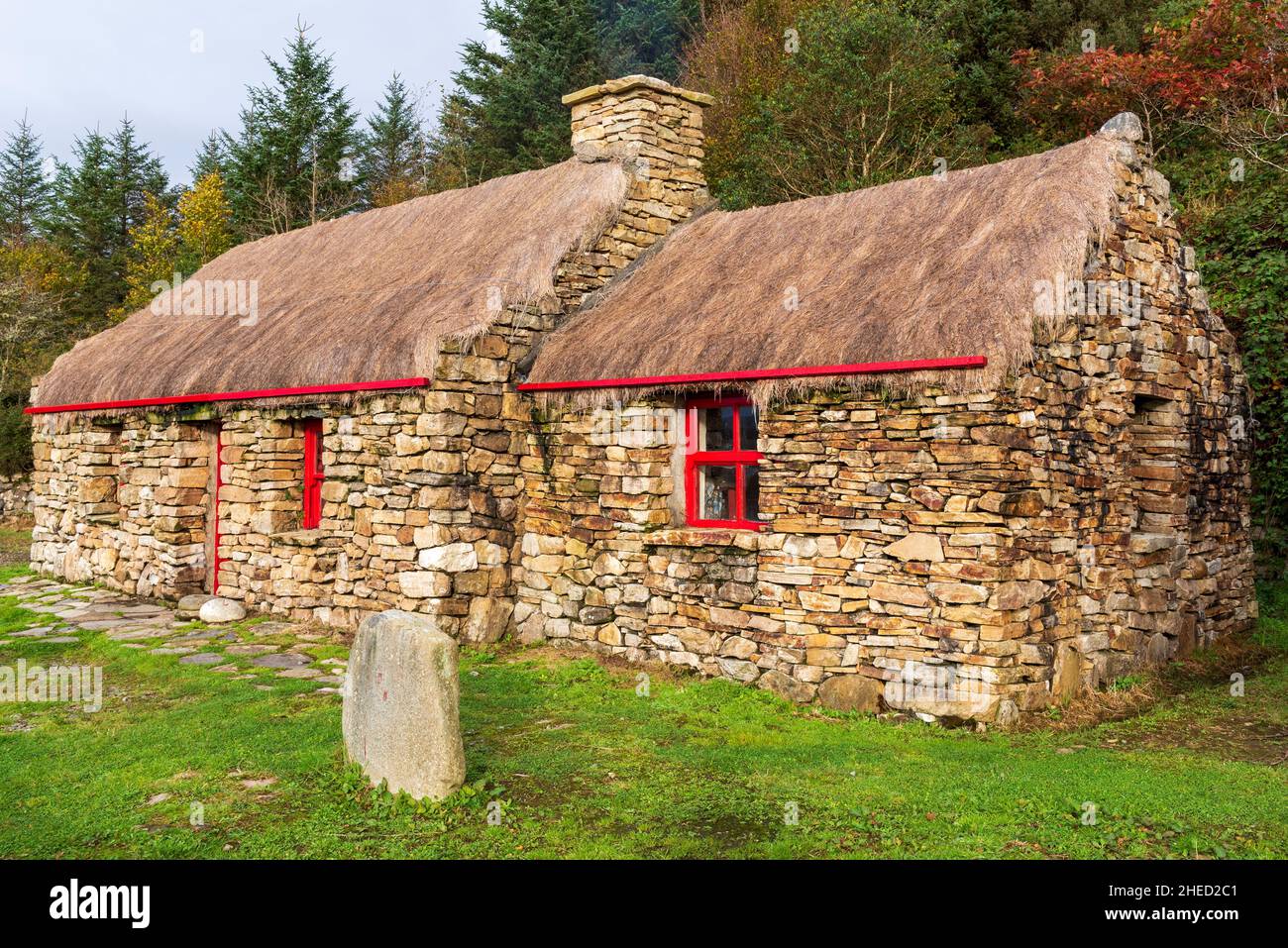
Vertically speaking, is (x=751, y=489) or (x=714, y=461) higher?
(x=714, y=461)

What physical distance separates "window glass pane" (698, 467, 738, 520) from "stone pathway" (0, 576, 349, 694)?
365 cm

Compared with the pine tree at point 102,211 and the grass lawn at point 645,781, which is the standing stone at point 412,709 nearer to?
the grass lawn at point 645,781

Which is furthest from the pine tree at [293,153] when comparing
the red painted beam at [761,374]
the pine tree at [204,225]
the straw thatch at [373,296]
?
the red painted beam at [761,374]

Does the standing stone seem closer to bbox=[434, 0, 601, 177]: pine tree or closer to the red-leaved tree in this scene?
the red-leaved tree

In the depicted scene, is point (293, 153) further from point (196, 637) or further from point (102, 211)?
point (196, 637)

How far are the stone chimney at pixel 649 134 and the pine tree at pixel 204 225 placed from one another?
21.3 meters

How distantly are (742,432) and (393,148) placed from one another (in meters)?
31.1

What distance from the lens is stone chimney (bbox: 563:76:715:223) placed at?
12.2 meters

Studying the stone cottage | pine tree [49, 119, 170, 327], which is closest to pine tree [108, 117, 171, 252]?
pine tree [49, 119, 170, 327]

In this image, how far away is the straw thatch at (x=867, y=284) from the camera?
26.0 feet

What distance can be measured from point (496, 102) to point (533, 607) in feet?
70.8

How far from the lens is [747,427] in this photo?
9367mm

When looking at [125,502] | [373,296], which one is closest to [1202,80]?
[373,296]
